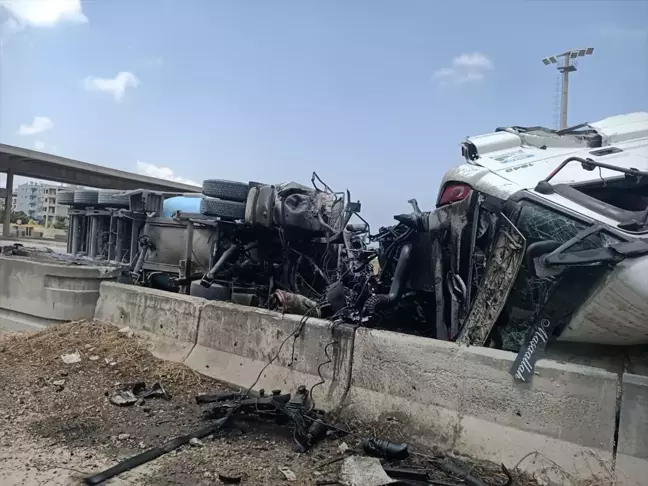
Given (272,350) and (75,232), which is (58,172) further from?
(272,350)

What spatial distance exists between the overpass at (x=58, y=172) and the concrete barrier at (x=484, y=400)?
33937mm

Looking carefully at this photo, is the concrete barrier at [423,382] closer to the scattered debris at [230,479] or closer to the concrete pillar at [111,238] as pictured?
the scattered debris at [230,479]

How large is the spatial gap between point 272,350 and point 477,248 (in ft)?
6.66

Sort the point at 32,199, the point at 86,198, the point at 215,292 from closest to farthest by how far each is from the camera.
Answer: the point at 215,292 < the point at 86,198 < the point at 32,199

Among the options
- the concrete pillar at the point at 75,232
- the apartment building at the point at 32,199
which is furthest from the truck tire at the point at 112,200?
the apartment building at the point at 32,199

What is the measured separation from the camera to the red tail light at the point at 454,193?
4305 mm

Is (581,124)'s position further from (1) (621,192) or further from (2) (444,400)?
(2) (444,400)

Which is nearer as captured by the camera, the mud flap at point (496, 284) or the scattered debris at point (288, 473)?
the scattered debris at point (288, 473)

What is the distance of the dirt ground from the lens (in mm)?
3266

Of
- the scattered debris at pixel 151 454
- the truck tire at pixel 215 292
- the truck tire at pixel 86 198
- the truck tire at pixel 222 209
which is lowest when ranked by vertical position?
the scattered debris at pixel 151 454

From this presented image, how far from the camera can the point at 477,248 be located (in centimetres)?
422

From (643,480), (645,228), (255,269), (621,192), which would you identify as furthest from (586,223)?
(255,269)

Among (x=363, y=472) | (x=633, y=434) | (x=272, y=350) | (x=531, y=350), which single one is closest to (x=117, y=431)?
(x=272, y=350)

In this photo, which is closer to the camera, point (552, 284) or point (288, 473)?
point (288, 473)
